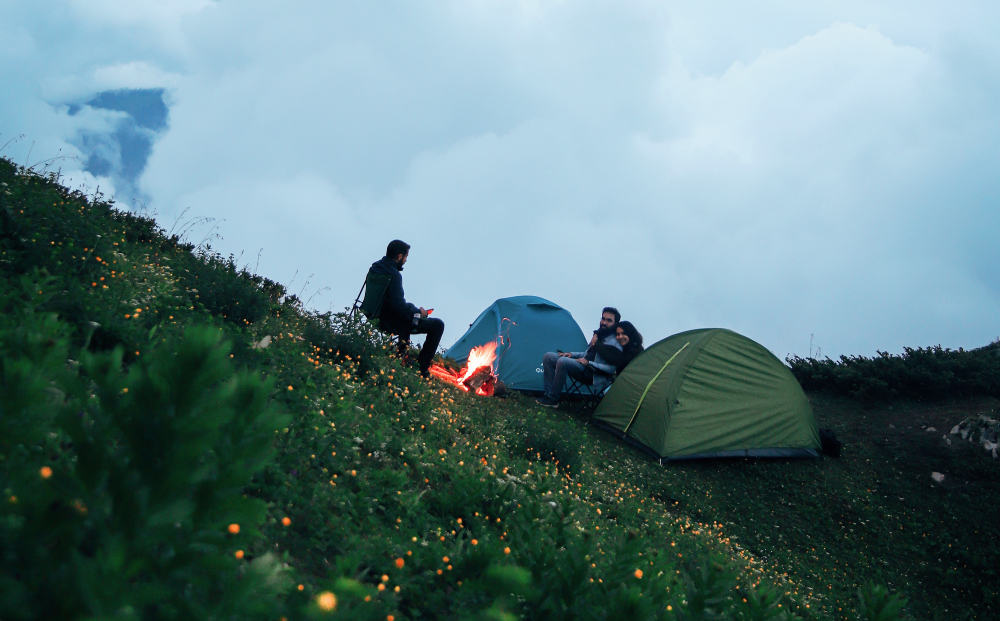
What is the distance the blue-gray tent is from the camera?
13.5 meters

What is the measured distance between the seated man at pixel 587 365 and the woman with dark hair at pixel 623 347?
3cm

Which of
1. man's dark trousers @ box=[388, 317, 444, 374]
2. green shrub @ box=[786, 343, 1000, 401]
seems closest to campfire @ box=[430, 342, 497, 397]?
man's dark trousers @ box=[388, 317, 444, 374]

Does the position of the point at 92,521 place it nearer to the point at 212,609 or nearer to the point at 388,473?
the point at 212,609

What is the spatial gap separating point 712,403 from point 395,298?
5718 millimetres

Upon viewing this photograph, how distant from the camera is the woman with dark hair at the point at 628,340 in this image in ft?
40.5

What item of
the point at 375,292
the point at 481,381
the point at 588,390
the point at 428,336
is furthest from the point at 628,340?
the point at 375,292

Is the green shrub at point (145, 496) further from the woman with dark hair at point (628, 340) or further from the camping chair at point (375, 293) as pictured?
the woman with dark hair at point (628, 340)

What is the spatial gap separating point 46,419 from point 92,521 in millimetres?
435

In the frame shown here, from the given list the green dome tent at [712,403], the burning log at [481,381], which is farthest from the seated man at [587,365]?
the burning log at [481,381]

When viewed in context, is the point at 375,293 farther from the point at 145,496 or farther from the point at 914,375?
the point at 914,375

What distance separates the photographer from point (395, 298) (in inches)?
380

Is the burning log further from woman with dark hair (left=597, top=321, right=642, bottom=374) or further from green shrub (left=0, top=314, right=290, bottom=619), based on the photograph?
green shrub (left=0, top=314, right=290, bottom=619)

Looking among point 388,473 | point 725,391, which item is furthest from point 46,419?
point 725,391

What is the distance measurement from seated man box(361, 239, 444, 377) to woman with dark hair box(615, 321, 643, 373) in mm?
4468
